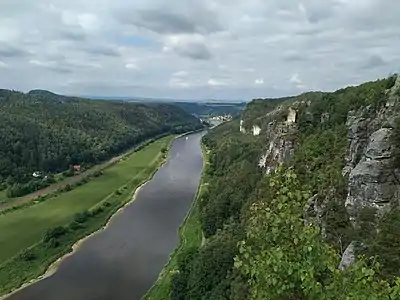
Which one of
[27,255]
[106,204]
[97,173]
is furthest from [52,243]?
[97,173]

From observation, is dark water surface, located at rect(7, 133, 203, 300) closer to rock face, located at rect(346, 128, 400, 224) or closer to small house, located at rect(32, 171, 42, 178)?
rock face, located at rect(346, 128, 400, 224)

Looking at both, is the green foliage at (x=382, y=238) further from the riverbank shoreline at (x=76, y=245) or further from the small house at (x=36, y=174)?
the small house at (x=36, y=174)

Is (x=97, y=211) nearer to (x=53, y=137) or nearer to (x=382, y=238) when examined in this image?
(x=382, y=238)

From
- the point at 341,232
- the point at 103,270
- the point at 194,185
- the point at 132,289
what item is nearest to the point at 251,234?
the point at 341,232

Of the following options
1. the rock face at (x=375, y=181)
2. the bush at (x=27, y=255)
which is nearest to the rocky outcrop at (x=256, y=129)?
the bush at (x=27, y=255)

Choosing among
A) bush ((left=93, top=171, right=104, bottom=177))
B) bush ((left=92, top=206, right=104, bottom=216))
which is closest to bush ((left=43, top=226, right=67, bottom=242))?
bush ((left=92, top=206, right=104, bottom=216))

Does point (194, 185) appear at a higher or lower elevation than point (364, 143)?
lower

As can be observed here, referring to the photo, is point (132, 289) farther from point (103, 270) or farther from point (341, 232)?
point (341, 232)
